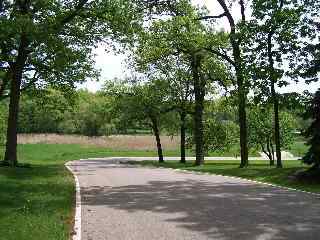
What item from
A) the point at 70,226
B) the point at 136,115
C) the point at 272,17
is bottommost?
the point at 70,226

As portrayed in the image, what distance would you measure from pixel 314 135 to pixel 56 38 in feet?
40.0

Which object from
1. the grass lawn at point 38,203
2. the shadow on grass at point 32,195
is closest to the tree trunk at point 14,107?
the grass lawn at point 38,203

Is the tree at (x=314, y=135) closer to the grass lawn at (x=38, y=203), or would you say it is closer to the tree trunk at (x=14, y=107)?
the grass lawn at (x=38, y=203)

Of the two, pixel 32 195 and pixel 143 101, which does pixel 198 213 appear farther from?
pixel 143 101

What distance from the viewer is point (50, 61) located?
28984 millimetres

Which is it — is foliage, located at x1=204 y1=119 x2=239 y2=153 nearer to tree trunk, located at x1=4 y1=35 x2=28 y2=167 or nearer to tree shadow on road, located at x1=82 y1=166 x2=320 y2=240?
tree trunk, located at x1=4 y1=35 x2=28 y2=167

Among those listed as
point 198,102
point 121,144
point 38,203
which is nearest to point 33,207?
point 38,203

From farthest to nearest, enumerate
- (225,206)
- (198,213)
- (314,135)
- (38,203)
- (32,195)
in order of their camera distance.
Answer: (314,135) < (32,195) < (38,203) < (225,206) < (198,213)

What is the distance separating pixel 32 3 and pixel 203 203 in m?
15.5

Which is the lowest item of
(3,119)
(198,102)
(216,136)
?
(216,136)

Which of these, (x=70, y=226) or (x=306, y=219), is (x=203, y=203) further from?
(x=70, y=226)

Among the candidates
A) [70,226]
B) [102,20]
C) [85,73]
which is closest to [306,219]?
[70,226]

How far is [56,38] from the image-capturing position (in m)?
24.9

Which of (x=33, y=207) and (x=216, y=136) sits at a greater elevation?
(x=216, y=136)
